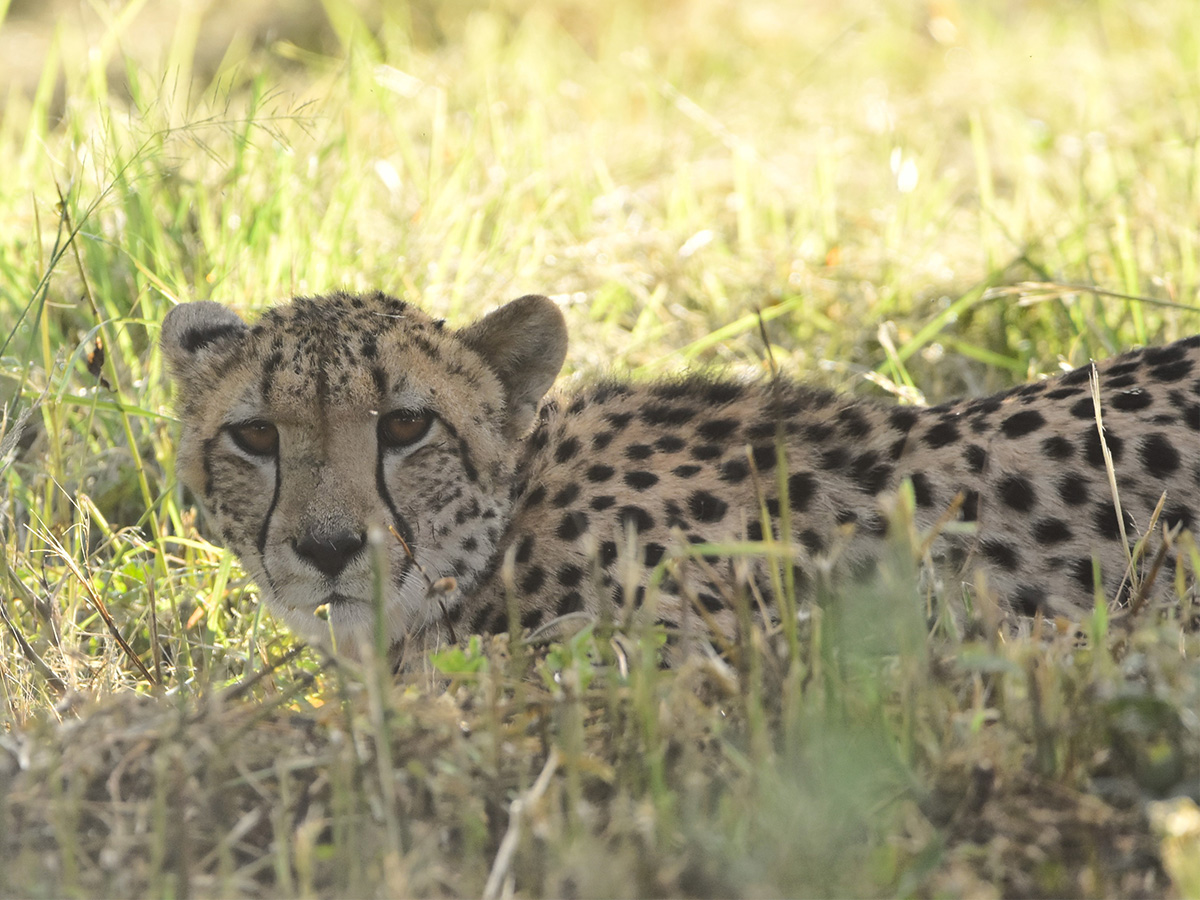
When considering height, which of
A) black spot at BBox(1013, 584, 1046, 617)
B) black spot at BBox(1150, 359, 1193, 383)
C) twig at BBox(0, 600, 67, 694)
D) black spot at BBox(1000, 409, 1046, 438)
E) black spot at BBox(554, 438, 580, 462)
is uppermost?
black spot at BBox(1150, 359, 1193, 383)

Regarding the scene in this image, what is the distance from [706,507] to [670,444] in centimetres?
19

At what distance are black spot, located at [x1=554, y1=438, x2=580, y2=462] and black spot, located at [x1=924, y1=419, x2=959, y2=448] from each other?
0.75 meters

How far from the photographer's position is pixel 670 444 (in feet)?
10.3

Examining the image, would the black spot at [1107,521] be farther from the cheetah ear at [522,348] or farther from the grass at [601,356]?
the cheetah ear at [522,348]

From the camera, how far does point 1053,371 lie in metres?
4.42

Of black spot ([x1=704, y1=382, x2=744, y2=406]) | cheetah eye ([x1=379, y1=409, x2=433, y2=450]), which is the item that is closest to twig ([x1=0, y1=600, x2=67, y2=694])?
cheetah eye ([x1=379, y1=409, x2=433, y2=450])

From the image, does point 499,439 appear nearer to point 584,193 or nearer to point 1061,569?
point 1061,569

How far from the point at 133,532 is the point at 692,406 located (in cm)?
150

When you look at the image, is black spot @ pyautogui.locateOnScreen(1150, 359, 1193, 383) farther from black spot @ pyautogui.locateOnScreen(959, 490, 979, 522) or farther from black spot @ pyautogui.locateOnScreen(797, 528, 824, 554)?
black spot @ pyautogui.locateOnScreen(797, 528, 824, 554)

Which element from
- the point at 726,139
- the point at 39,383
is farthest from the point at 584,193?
the point at 39,383

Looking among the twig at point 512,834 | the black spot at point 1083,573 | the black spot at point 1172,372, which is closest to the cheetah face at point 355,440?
the twig at point 512,834

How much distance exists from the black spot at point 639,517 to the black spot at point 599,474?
0.11 m

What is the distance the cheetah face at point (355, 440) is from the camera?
2807mm

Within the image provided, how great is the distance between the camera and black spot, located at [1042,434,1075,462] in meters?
3.03
